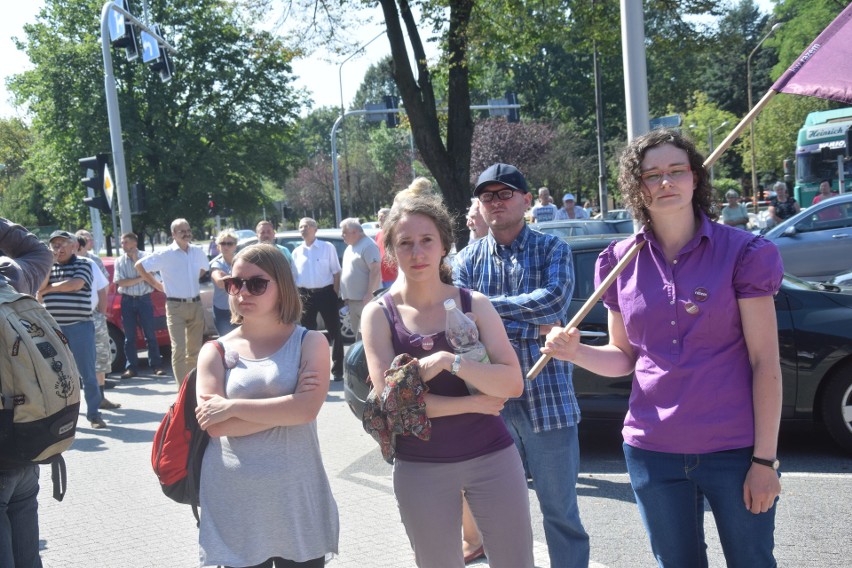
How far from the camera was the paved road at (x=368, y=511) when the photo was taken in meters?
4.82

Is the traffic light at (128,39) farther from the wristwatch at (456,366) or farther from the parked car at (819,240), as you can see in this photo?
the wristwatch at (456,366)

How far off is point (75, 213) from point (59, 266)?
106 feet

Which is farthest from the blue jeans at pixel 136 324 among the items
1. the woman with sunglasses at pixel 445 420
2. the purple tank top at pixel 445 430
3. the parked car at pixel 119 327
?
the purple tank top at pixel 445 430

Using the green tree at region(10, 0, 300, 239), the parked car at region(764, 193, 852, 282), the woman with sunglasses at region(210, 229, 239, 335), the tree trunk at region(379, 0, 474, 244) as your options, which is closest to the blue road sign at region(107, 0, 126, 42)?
the tree trunk at region(379, 0, 474, 244)

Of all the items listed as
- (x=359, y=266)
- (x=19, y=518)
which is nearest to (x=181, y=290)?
(x=359, y=266)

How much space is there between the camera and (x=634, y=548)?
4805mm

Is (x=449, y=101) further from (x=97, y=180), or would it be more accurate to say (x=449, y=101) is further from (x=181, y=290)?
(x=97, y=180)

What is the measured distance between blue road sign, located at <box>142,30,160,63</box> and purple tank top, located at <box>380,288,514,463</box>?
16.0 metres

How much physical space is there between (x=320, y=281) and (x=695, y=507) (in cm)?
837

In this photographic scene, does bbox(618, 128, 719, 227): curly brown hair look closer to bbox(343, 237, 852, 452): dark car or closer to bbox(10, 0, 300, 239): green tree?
bbox(343, 237, 852, 452): dark car

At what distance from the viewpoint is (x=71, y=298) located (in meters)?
8.45

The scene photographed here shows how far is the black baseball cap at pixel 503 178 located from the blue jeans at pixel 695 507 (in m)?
1.60

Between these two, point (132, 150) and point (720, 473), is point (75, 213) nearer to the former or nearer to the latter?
point (132, 150)

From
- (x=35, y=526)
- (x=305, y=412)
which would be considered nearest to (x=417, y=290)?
(x=305, y=412)
